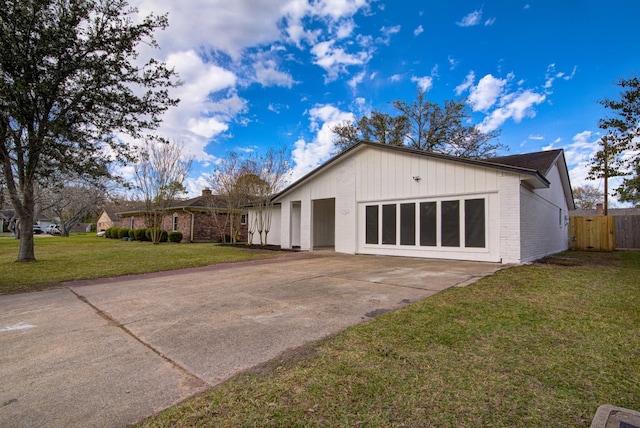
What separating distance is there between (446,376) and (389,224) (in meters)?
9.79

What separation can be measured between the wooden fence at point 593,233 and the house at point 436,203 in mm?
2895

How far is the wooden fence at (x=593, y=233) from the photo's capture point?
54.3 ft

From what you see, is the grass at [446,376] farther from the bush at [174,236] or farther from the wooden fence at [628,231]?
the bush at [174,236]

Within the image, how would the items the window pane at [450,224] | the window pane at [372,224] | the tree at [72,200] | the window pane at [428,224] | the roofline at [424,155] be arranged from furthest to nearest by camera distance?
the tree at [72,200] < the window pane at [372,224] < the window pane at [428,224] < the window pane at [450,224] < the roofline at [424,155]

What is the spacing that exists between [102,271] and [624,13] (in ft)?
57.2

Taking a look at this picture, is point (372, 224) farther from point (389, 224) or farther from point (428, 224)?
point (428, 224)

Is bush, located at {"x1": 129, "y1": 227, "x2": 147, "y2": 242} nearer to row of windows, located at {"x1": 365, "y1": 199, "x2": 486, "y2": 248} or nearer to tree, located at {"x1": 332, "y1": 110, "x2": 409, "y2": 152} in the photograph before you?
tree, located at {"x1": 332, "y1": 110, "x2": 409, "y2": 152}

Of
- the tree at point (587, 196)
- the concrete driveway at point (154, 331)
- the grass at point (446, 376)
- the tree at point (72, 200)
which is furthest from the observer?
the tree at point (587, 196)

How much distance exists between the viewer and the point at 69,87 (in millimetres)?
9555

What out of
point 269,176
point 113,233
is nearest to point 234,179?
point 269,176

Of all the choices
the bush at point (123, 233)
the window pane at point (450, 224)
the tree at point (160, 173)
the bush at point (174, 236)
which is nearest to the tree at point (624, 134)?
the window pane at point (450, 224)

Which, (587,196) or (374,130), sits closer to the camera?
(374,130)

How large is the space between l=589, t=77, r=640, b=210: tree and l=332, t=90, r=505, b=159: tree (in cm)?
1183

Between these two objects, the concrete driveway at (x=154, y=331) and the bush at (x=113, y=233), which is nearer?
the concrete driveway at (x=154, y=331)
